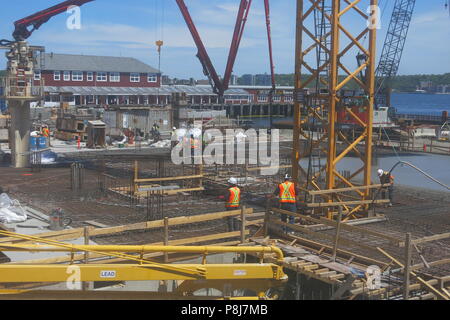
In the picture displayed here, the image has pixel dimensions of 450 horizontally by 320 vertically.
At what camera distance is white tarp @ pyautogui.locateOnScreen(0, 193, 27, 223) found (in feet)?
48.8

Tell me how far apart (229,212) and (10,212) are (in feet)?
21.5

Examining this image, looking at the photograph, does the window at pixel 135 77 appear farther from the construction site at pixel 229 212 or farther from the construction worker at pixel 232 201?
the construction worker at pixel 232 201

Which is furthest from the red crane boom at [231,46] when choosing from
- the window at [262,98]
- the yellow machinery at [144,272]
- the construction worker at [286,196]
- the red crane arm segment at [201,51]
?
the window at [262,98]

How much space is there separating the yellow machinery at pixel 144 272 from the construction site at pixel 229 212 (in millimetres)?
18

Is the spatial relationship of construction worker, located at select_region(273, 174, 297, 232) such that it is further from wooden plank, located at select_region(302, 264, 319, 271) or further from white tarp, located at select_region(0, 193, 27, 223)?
white tarp, located at select_region(0, 193, 27, 223)

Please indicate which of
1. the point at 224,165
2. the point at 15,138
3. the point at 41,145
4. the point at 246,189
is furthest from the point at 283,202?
the point at 41,145

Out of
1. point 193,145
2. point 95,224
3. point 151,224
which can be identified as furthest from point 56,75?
point 151,224

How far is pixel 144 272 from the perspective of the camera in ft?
25.4

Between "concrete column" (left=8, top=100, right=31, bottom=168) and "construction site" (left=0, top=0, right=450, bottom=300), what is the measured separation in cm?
6

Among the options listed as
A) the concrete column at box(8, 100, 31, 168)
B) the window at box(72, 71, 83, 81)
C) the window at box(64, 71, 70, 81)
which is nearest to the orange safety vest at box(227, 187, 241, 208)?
the concrete column at box(8, 100, 31, 168)

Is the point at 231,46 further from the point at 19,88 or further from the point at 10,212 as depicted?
the point at 10,212

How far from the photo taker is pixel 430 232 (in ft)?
48.0
